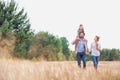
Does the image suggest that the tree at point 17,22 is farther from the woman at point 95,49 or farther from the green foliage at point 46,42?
the woman at point 95,49

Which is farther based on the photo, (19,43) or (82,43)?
(19,43)

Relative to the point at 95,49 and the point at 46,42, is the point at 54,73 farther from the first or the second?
the point at 46,42

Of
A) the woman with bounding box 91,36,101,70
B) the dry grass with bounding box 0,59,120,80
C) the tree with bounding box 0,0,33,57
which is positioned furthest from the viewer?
the tree with bounding box 0,0,33,57

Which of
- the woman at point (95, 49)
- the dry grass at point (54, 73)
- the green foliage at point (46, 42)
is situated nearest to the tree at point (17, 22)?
the green foliage at point (46, 42)

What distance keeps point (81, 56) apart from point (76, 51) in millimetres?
249

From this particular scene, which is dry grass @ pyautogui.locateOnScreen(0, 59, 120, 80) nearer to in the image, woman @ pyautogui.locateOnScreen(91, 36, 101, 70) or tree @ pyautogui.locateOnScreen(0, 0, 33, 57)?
woman @ pyautogui.locateOnScreen(91, 36, 101, 70)

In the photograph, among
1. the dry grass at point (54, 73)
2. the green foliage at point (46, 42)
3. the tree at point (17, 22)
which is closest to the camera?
the dry grass at point (54, 73)

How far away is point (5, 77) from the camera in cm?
636

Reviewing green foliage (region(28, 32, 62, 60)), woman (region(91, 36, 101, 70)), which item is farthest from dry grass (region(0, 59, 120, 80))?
green foliage (region(28, 32, 62, 60))

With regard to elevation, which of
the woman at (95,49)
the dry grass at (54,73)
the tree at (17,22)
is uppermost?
the tree at (17,22)

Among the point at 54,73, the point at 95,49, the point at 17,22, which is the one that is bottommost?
the point at 54,73

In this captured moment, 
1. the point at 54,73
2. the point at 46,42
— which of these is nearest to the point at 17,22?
the point at 46,42

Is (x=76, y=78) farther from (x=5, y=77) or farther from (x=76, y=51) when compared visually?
(x=76, y=51)

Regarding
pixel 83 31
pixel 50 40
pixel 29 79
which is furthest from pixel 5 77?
pixel 50 40
